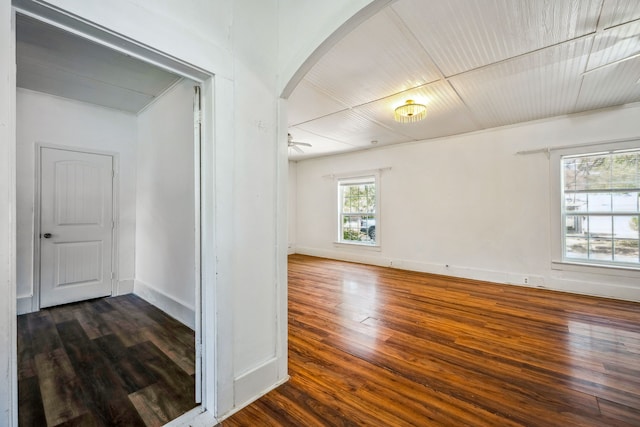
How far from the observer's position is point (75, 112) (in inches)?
136

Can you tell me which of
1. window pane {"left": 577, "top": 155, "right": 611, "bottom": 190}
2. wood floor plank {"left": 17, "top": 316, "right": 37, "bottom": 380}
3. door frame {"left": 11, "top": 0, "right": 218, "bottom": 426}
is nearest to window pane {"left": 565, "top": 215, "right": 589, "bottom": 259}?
window pane {"left": 577, "top": 155, "right": 611, "bottom": 190}

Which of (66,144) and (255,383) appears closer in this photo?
(255,383)

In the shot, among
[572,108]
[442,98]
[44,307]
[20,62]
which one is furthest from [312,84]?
[44,307]

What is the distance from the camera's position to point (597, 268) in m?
3.60

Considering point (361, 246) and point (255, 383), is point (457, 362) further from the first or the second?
point (361, 246)

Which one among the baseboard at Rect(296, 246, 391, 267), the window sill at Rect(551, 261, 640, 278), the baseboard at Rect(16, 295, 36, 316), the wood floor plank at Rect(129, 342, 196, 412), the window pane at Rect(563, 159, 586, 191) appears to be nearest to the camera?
the wood floor plank at Rect(129, 342, 196, 412)

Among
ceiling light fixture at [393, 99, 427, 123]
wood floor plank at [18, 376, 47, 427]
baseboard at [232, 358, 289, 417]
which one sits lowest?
wood floor plank at [18, 376, 47, 427]

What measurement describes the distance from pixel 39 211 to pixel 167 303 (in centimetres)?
196

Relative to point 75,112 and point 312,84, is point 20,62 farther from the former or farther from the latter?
point 312,84

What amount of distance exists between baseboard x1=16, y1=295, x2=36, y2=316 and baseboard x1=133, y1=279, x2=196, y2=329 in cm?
101

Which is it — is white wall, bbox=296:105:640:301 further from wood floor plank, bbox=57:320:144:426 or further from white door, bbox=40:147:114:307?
wood floor plank, bbox=57:320:144:426

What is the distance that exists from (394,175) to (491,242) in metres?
2.15

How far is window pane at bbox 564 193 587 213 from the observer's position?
3.80 m

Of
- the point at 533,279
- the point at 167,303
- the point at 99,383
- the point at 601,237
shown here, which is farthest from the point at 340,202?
the point at 99,383
